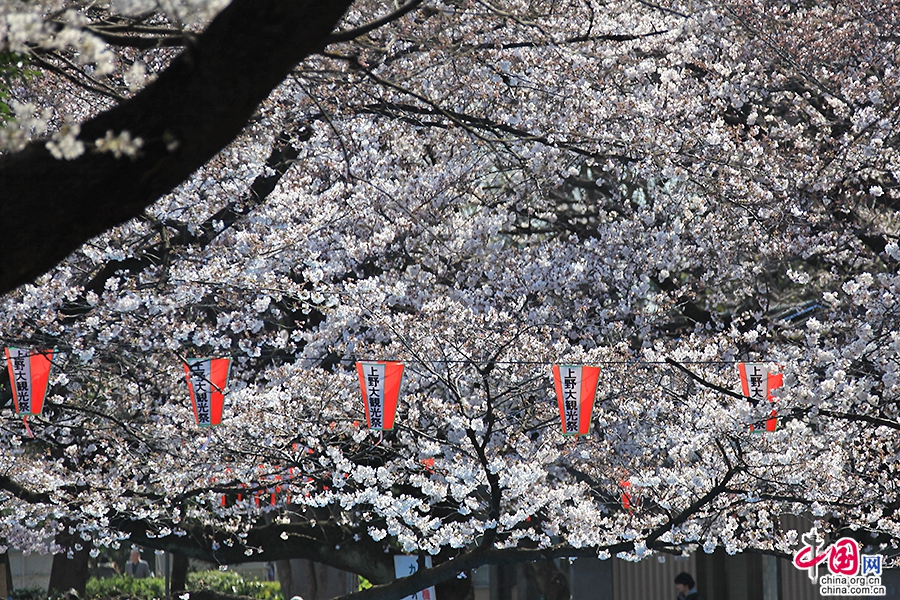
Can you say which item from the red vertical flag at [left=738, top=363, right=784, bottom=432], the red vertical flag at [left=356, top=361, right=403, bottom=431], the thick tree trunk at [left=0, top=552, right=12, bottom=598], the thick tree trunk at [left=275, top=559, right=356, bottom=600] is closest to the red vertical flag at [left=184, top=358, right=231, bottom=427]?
the red vertical flag at [left=356, top=361, right=403, bottom=431]

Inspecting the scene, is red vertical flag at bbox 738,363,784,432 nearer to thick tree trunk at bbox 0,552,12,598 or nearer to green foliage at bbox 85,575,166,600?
green foliage at bbox 85,575,166,600

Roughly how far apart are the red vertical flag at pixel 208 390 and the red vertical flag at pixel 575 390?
118 inches

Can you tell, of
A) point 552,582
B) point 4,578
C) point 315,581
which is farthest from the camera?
point 4,578

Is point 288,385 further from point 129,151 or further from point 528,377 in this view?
point 129,151

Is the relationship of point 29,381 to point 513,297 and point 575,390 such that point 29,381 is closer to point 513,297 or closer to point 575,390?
point 575,390

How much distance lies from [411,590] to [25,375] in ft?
13.6

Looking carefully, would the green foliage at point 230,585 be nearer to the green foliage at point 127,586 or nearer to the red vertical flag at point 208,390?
the green foliage at point 127,586

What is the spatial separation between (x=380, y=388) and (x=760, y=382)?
3210 millimetres

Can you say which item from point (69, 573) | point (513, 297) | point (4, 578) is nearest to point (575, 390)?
point (513, 297)

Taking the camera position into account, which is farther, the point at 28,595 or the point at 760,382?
the point at 28,595

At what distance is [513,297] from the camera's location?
11078mm

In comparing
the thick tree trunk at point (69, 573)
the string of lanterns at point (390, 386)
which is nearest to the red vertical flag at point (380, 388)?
the string of lanterns at point (390, 386)

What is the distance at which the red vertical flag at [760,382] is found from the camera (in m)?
8.19

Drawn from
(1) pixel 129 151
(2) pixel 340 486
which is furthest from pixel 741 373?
(1) pixel 129 151
